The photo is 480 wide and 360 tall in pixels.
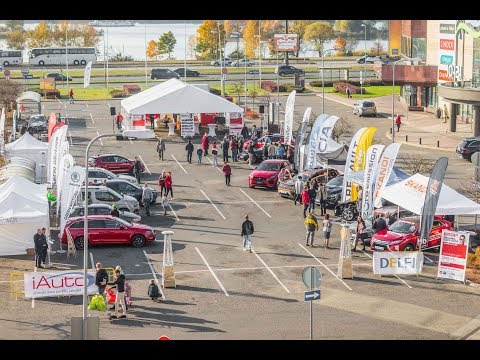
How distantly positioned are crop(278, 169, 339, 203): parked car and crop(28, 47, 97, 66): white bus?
3040 inches

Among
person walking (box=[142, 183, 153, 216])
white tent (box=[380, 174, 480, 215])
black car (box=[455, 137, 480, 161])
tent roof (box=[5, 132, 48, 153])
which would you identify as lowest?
person walking (box=[142, 183, 153, 216])

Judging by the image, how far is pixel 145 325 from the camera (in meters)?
21.7

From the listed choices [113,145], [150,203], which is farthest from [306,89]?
[150,203]

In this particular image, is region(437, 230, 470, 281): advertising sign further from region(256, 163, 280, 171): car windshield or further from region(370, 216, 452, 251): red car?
region(256, 163, 280, 171): car windshield

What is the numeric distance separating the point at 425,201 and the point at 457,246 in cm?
275

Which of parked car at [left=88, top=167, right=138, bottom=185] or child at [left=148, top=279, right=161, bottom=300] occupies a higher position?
parked car at [left=88, top=167, right=138, bottom=185]

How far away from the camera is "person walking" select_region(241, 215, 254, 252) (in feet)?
93.2

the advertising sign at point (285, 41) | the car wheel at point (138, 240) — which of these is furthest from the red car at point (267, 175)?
the advertising sign at point (285, 41)

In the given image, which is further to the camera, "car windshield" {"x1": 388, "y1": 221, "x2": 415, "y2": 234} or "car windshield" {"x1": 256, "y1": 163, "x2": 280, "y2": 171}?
"car windshield" {"x1": 256, "y1": 163, "x2": 280, "y2": 171}

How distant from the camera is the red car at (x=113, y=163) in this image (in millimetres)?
41812

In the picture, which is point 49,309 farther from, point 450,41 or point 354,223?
point 450,41

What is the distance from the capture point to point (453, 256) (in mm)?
25500

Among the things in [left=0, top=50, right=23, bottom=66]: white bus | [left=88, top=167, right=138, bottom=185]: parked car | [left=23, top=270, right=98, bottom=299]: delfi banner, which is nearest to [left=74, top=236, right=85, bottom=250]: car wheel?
[left=23, top=270, right=98, bottom=299]: delfi banner

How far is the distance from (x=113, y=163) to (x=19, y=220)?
560 inches
